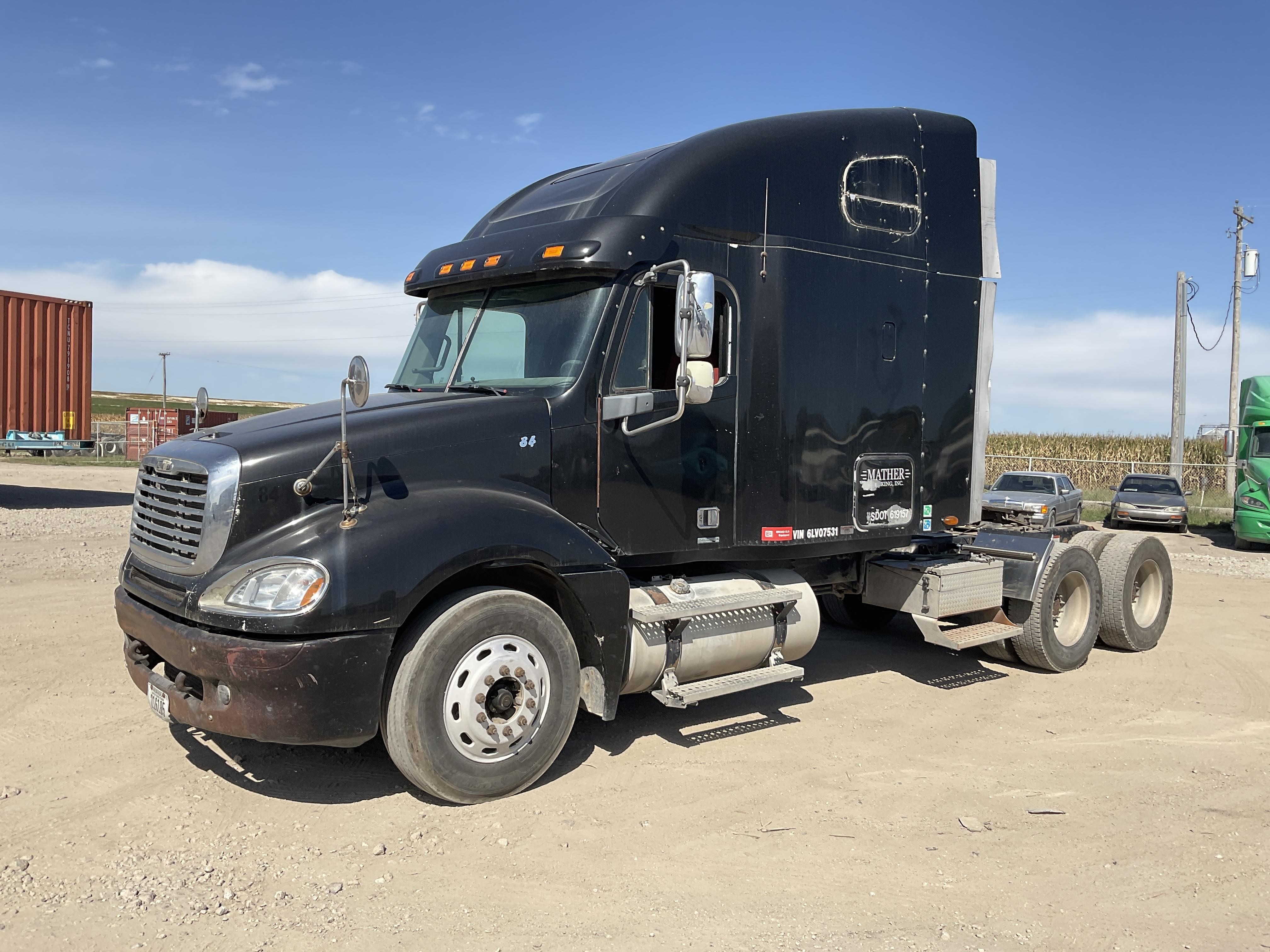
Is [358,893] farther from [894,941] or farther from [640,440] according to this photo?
[640,440]

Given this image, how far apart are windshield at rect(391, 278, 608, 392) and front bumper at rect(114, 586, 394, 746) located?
1806mm

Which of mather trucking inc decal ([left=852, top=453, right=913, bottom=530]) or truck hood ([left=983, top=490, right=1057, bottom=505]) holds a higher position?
mather trucking inc decal ([left=852, top=453, right=913, bottom=530])

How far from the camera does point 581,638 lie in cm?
538

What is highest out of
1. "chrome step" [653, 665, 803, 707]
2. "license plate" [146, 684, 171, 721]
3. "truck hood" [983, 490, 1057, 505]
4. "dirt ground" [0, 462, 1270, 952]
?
Result: "truck hood" [983, 490, 1057, 505]

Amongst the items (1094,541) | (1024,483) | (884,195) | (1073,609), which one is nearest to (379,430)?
(884,195)

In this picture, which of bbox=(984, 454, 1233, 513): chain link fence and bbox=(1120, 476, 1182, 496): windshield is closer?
bbox=(1120, 476, 1182, 496): windshield

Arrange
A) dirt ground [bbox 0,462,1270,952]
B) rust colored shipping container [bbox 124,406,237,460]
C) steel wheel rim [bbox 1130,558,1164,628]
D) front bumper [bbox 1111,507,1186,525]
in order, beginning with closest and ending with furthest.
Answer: dirt ground [bbox 0,462,1270,952]
steel wheel rim [bbox 1130,558,1164,628]
front bumper [bbox 1111,507,1186,525]
rust colored shipping container [bbox 124,406,237,460]

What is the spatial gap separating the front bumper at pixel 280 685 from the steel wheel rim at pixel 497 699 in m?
0.38

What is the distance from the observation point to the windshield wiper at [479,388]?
5516 mm

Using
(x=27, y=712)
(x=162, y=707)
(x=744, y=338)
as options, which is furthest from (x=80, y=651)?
(x=744, y=338)

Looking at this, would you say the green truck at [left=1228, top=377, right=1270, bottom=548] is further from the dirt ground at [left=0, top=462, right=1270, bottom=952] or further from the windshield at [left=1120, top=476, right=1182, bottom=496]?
the dirt ground at [left=0, top=462, right=1270, bottom=952]

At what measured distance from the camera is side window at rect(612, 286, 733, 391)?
550 cm

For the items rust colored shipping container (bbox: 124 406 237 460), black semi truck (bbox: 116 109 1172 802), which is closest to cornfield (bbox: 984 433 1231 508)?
black semi truck (bbox: 116 109 1172 802)

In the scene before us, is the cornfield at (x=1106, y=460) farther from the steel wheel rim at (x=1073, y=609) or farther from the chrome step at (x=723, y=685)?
the chrome step at (x=723, y=685)
